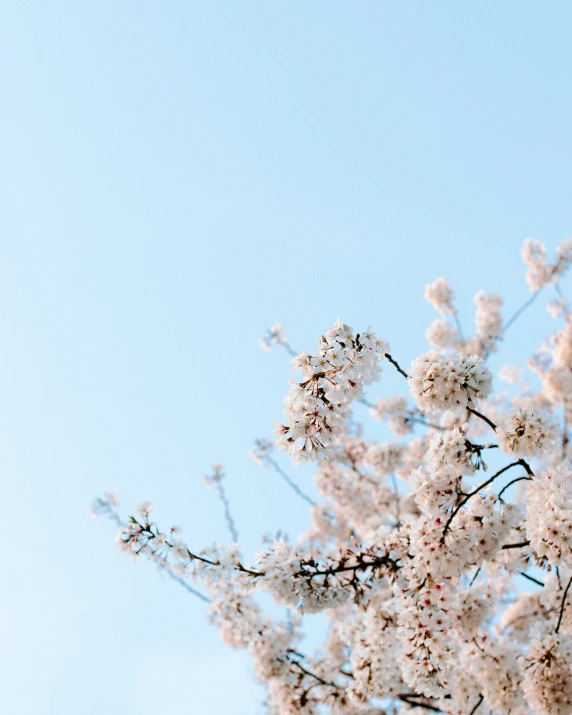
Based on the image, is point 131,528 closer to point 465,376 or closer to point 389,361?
point 389,361

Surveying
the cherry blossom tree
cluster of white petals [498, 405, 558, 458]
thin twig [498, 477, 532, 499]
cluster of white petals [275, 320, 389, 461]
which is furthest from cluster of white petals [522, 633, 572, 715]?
cluster of white petals [275, 320, 389, 461]

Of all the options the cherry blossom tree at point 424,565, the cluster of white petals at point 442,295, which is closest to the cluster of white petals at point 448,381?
the cherry blossom tree at point 424,565

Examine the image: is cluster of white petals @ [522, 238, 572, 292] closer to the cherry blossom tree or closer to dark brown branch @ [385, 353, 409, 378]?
the cherry blossom tree

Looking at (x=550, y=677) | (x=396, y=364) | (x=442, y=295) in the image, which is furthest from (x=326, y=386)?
(x=442, y=295)

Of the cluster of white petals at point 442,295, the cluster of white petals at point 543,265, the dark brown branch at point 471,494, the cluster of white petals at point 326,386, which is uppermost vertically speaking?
the cluster of white petals at point 543,265

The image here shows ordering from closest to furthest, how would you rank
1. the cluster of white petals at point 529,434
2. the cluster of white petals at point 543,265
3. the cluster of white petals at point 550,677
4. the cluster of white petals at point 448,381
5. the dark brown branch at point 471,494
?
the cluster of white petals at point 448,381 < the cluster of white petals at point 529,434 < the dark brown branch at point 471,494 < the cluster of white petals at point 550,677 < the cluster of white petals at point 543,265

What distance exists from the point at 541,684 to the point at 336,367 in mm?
3243

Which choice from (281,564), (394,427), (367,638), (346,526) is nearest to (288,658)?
(367,638)

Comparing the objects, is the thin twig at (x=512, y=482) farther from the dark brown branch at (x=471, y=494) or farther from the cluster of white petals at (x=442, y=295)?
the cluster of white petals at (x=442, y=295)

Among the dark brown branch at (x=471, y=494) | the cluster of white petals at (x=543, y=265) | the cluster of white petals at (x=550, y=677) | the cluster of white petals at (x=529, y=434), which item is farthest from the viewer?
the cluster of white petals at (x=543, y=265)

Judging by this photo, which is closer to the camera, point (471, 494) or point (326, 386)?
point (326, 386)

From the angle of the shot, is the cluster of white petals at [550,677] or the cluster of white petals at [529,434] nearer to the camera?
the cluster of white petals at [529,434]

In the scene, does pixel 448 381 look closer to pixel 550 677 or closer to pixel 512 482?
pixel 512 482

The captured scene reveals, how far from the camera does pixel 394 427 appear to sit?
12.3m
